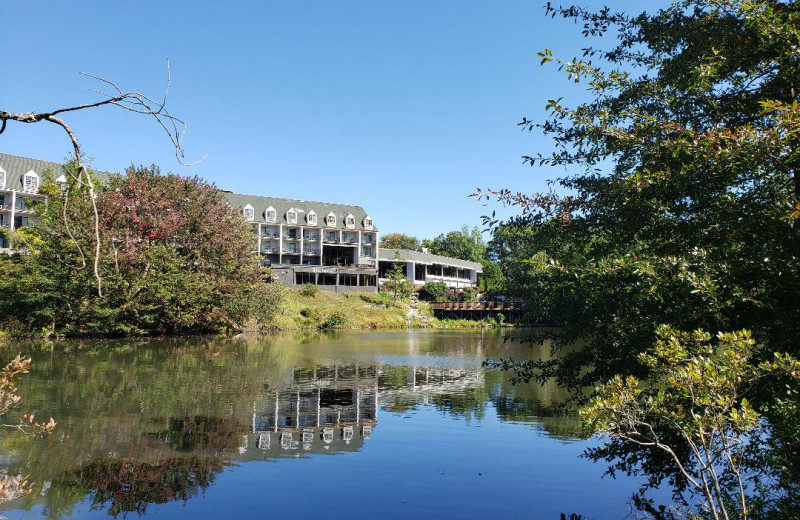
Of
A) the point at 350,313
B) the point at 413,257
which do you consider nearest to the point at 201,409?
the point at 350,313

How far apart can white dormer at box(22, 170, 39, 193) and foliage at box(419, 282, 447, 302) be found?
156ft

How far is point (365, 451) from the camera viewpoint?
11562mm

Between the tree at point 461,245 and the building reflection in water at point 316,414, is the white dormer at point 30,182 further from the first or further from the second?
the tree at point 461,245

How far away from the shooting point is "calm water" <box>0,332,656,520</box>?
8508 mm

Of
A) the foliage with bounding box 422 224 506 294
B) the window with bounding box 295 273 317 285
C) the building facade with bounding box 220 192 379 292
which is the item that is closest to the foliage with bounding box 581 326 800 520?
the building facade with bounding box 220 192 379 292

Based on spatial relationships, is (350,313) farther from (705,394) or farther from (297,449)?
(705,394)

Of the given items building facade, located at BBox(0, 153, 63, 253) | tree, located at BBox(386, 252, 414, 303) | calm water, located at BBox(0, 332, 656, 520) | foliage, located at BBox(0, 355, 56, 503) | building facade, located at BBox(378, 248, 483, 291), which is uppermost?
building facade, located at BBox(0, 153, 63, 253)

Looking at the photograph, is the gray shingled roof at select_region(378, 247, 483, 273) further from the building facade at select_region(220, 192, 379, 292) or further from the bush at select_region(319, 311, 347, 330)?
the bush at select_region(319, 311, 347, 330)

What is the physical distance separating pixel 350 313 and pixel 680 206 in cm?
5302

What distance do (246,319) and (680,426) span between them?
139 ft

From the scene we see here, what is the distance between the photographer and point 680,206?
6895 millimetres

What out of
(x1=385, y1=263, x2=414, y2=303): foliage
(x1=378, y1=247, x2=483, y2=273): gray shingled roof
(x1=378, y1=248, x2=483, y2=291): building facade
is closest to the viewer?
(x1=385, y1=263, x2=414, y2=303): foliage

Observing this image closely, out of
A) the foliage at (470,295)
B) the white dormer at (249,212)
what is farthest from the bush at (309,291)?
the foliage at (470,295)

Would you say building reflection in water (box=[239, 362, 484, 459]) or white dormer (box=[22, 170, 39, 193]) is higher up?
white dormer (box=[22, 170, 39, 193])
